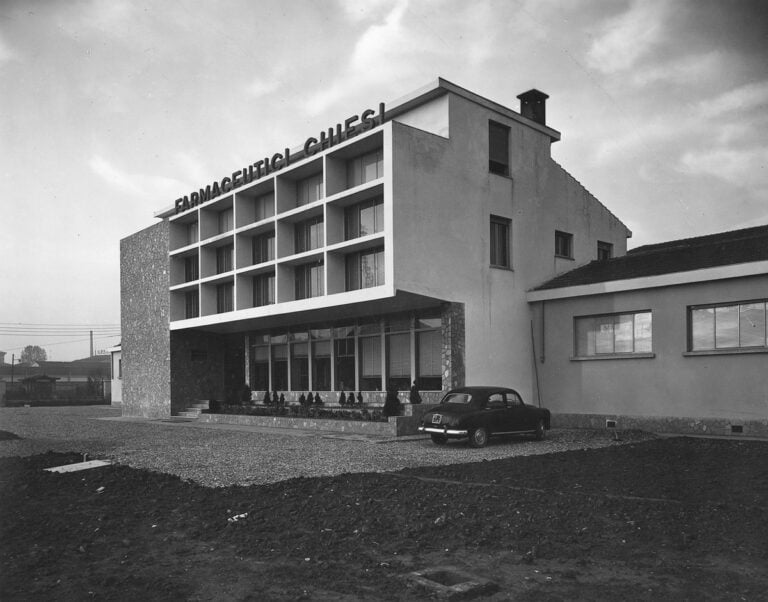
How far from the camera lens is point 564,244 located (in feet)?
81.4

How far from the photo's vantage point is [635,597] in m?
5.16

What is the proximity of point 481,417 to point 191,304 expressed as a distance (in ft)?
64.3

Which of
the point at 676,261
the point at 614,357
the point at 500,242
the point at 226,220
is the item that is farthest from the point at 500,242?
the point at 226,220

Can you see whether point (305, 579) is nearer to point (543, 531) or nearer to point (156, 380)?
point (543, 531)

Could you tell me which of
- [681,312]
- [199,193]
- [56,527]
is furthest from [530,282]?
[56,527]

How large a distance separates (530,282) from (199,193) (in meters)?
15.2

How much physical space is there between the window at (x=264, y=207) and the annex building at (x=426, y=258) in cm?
7

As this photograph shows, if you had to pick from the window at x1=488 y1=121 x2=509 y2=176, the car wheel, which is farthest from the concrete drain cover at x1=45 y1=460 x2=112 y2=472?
the window at x1=488 y1=121 x2=509 y2=176

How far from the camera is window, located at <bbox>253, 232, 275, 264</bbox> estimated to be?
89.2ft

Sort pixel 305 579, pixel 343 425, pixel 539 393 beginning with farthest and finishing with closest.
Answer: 1. pixel 539 393
2. pixel 343 425
3. pixel 305 579

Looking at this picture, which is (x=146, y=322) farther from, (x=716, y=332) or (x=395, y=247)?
(x=716, y=332)

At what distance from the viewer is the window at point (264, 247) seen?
2720cm

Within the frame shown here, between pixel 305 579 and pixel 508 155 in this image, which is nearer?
pixel 305 579

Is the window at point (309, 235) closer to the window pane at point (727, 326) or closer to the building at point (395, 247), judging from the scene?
the building at point (395, 247)
